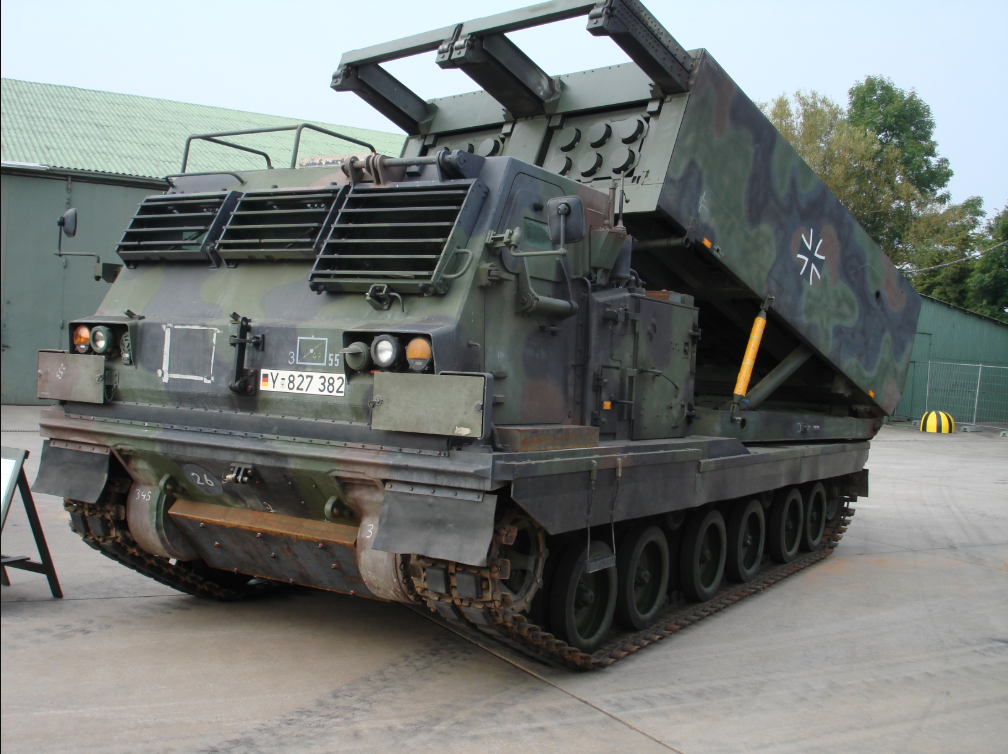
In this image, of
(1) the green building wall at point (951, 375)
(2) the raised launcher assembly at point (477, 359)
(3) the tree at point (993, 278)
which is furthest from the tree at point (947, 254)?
(2) the raised launcher assembly at point (477, 359)

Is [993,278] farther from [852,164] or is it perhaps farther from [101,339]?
[101,339]

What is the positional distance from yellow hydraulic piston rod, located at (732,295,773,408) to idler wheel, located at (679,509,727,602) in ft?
2.99

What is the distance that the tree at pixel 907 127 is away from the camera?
37875 mm

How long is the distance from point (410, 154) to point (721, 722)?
5.05m

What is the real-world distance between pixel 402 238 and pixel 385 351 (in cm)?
73

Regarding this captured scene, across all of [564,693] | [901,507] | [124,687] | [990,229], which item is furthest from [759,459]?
[990,229]

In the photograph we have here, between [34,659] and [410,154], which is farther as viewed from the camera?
[410,154]

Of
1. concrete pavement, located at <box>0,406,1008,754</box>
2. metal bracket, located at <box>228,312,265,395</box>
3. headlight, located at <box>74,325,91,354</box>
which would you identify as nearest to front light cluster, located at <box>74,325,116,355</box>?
headlight, located at <box>74,325,91,354</box>

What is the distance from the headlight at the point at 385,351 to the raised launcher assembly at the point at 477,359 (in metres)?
0.04

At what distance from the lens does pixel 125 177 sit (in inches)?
713

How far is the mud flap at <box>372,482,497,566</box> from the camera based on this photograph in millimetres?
4254

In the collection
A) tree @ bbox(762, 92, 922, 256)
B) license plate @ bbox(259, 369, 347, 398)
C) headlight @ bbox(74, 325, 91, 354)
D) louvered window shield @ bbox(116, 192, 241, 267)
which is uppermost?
tree @ bbox(762, 92, 922, 256)

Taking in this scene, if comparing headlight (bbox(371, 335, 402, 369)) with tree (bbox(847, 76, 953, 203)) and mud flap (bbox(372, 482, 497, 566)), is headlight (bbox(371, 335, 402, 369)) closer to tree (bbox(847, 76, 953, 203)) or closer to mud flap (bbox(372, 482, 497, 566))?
mud flap (bbox(372, 482, 497, 566))

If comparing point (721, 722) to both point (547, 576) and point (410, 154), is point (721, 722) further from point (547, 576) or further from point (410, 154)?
point (410, 154)
